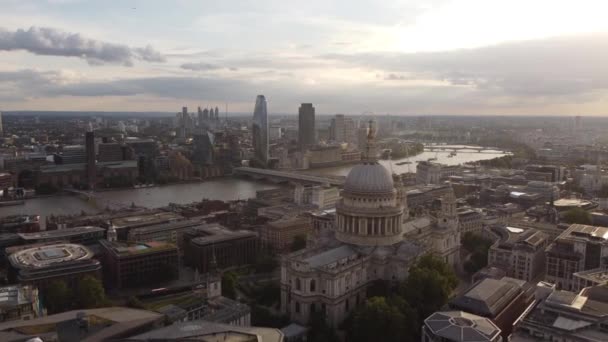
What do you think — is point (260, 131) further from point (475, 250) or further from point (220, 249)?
point (475, 250)

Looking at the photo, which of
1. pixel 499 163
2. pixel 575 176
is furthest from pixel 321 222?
pixel 499 163

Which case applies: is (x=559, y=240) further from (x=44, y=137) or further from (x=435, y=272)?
(x=44, y=137)

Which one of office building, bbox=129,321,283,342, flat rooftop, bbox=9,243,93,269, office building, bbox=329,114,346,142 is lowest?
flat rooftop, bbox=9,243,93,269

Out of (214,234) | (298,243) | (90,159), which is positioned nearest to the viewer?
(214,234)

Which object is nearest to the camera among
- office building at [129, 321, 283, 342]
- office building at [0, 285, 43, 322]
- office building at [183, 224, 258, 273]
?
office building at [129, 321, 283, 342]

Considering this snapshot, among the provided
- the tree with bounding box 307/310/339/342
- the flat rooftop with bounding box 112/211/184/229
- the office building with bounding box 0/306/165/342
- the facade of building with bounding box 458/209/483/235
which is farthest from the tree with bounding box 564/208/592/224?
Answer: the office building with bounding box 0/306/165/342

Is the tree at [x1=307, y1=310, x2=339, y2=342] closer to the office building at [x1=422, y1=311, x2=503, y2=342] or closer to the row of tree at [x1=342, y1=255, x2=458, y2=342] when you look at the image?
A: the row of tree at [x1=342, y1=255, x2=458, y2=342]

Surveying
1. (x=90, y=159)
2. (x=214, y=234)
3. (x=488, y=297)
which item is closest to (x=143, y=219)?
(x=214, y=234)

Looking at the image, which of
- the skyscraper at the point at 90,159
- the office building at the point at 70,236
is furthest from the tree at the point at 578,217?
the skyscraper at the point at 90,159
